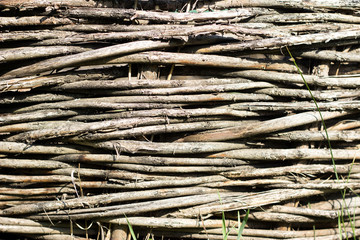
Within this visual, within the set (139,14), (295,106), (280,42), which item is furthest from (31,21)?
(295,106)

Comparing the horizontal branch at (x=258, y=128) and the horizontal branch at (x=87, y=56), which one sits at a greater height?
the horizontal branch at (x=87, y=56)

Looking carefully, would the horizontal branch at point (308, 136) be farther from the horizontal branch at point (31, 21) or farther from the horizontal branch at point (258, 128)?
the horizontal branch at point (31, 21)

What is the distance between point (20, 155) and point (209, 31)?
31.2 inches

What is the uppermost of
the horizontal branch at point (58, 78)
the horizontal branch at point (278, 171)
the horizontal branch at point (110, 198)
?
the horizontal branch at point (58, 78)

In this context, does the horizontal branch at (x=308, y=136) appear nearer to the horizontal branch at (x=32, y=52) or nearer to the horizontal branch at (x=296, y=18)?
the horizontal branch at (x=296, y=18)


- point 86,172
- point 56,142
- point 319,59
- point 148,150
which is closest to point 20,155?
point 56,142

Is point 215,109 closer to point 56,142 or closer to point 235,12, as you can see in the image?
point 235,12

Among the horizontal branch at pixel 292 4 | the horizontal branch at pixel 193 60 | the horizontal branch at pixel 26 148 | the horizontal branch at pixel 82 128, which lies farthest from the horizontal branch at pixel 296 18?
the horizontal branch at pixel 26 148

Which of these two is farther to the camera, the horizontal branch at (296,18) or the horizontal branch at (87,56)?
the horizontal branch at (296,18)

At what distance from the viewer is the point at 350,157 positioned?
1210 millimetres

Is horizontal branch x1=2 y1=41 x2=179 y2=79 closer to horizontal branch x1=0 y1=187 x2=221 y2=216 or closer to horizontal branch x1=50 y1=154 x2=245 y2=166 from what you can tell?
horizontal branch x1=50 y1=154 x2=245 y2=166

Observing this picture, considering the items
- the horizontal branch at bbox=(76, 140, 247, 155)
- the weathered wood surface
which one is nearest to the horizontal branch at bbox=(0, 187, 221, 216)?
the weathered wood surface

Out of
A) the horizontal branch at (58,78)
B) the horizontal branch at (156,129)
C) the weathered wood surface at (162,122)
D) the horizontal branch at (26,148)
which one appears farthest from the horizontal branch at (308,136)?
the horizontal branch at (26,148)

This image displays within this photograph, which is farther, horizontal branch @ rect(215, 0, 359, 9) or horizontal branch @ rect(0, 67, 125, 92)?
horizontal branch @ rect(215, 0, 359, 9)
